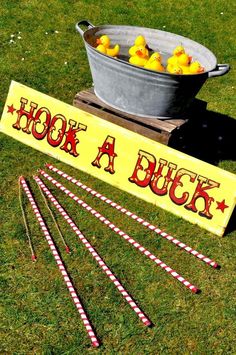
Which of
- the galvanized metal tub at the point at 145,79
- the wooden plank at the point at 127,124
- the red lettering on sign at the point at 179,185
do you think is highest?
the galvanized metal tub at the point at 145,79

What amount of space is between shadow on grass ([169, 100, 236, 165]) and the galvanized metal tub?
0.42 meters

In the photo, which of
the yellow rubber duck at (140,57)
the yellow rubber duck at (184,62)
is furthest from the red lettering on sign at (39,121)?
the yellow rubber duck at (184,62)

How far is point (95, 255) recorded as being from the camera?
478cm

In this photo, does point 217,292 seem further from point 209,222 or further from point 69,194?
point 69,194

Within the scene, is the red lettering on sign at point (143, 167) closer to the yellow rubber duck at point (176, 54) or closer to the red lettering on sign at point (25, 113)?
the yellow rubber duck at point (176, 54)

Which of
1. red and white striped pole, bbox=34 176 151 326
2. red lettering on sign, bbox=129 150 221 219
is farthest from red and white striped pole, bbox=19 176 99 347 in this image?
red lettering on sign, bbox=129 150 221 219

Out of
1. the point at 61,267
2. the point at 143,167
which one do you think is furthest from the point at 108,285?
the point at 143,167

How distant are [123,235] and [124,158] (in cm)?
101

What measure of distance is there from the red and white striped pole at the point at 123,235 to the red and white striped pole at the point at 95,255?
167 millimetres

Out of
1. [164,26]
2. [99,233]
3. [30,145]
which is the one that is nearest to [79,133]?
[30,145]

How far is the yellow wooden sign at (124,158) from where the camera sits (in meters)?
5.19

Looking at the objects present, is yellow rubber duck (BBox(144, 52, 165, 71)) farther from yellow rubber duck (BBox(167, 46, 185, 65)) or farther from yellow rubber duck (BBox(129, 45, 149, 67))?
yellow rubber duck (BBox(167, 46, 185, 65))

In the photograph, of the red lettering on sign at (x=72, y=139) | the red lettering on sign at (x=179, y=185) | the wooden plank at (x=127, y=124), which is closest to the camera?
the red lettering on sign at (x=179, y=185)

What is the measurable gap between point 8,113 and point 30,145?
0.54 meters
